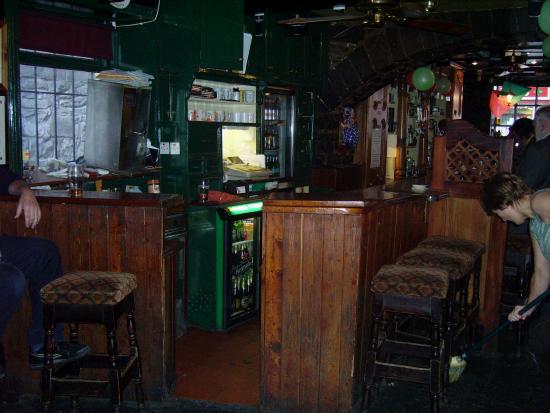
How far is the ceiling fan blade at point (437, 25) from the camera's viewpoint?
188 inches

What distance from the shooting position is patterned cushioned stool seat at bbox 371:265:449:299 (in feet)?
10.3

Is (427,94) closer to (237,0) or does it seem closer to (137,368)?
(237,0)

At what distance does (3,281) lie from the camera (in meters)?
2.86

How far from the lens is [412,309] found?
10.5 feet

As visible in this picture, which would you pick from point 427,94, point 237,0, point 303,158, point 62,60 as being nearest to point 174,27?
point 237,0

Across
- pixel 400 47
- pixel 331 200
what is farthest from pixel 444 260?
pixel 400 47

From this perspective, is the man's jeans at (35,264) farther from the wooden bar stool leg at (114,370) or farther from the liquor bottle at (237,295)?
the liquor bottle at (237,295)

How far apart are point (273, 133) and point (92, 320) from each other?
14.0ft

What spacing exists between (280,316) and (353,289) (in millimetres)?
464

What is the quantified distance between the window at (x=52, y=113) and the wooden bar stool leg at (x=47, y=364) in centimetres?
173

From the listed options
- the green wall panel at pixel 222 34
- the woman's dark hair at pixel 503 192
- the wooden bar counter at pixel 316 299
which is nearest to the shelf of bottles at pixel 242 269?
the green wall panel at pixel 222 34

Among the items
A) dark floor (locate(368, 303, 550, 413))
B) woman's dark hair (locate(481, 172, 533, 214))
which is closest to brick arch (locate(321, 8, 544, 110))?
dark floor (locate(368, 303, 550, 413))

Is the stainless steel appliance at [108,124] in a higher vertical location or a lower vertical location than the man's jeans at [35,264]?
higher

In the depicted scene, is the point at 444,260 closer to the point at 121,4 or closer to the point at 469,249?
the point at 469,249
